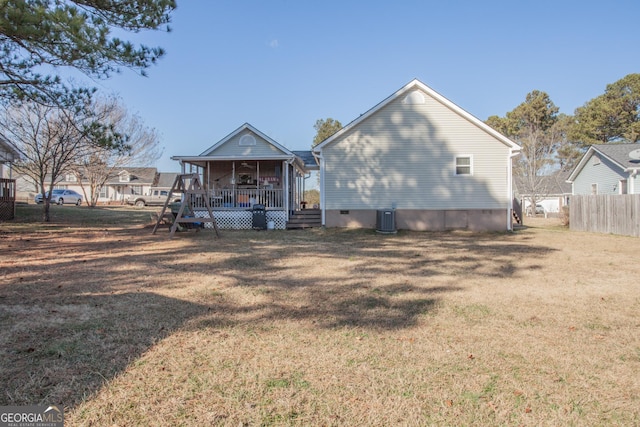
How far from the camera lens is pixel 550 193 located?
1647 inches

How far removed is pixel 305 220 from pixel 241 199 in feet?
11.4

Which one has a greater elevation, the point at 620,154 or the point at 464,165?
the point at 620,154

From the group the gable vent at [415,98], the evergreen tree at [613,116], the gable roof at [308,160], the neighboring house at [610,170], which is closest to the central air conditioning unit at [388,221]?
the gable vent at [415,98]

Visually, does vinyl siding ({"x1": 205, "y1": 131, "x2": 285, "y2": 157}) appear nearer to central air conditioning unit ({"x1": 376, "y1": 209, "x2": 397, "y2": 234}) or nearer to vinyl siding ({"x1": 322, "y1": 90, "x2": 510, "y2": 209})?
vinyl siding ({"x1": 322, "y1": 90, "x2": 510, "y2": 209})

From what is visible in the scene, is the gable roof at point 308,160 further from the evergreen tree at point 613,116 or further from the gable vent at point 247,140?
the evergreen tree at point 613,116

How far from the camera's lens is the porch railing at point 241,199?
17.5m

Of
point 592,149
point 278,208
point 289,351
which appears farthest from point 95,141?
point 592,149

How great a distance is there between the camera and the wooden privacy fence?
50.9ft

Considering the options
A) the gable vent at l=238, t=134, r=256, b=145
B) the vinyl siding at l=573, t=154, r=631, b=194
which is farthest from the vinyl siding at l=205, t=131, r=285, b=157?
the vinyl siding at l=573, t=154, r=631, b=194

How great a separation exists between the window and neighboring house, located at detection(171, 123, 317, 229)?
6.88 metres

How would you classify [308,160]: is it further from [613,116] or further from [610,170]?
[613,116]

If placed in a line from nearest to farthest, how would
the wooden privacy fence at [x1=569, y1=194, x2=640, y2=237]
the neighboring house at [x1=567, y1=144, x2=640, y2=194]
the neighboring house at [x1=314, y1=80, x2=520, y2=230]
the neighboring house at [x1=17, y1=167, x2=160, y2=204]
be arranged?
the wooden privacy fence at [x1=569, y1=194, x2=640, y2=237]
the neighboring house at [x1=314, y1=80, x2=520, y2=230]
the neighboring house at [x1=567, y1=144, x2=640, y2=194]
the neighboring house at [x1=17, y1=167, x2=160, y2=204]

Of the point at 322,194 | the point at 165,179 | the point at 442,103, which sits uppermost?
the point at 165,179

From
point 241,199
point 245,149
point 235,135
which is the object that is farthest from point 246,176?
point 235,135
